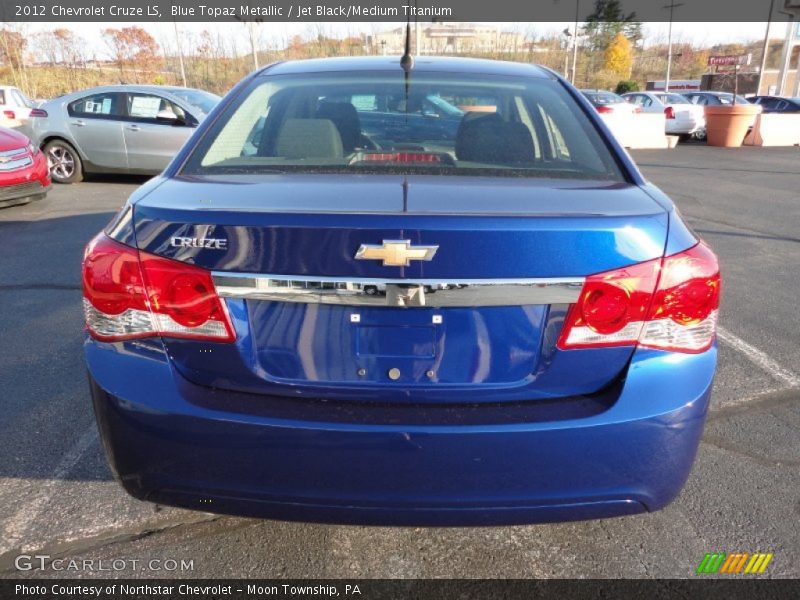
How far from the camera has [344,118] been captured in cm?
260

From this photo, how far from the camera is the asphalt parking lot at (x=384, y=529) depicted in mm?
2168

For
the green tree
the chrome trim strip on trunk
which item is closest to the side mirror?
the chrome trim strip on trunk

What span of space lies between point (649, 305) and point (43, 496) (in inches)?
92.8

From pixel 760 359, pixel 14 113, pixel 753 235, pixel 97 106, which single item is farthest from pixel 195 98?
pixel 760 359

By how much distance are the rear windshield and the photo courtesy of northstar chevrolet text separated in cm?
2

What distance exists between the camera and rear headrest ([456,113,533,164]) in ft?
7.49

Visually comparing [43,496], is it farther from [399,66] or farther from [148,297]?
[399,66]

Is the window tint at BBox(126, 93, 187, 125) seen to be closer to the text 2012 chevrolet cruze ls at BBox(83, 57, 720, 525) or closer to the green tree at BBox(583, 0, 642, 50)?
the text 2012 chevrolet cruze ls at BBox(83, 57, 720, 525)

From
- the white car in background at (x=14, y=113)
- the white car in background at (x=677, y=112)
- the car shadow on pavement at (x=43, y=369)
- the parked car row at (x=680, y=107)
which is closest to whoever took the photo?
the car shadow on pavement at (x=43, y=369)

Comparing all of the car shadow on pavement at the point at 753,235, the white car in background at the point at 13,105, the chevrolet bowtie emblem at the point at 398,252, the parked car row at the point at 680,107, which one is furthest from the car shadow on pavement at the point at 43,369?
the parked car row at the point at 680,107

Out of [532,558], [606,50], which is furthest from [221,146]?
[606,50]

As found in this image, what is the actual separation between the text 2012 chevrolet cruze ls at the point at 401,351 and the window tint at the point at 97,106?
9.43m

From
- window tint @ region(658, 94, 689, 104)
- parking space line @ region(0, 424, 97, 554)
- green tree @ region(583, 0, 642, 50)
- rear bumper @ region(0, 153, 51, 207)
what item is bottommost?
parking space line @ region(0, 424, 97, 554)

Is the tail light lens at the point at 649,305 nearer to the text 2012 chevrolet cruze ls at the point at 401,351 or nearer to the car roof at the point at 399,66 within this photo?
the text 2012 chevrolet cruze ls at the point at 401,351
